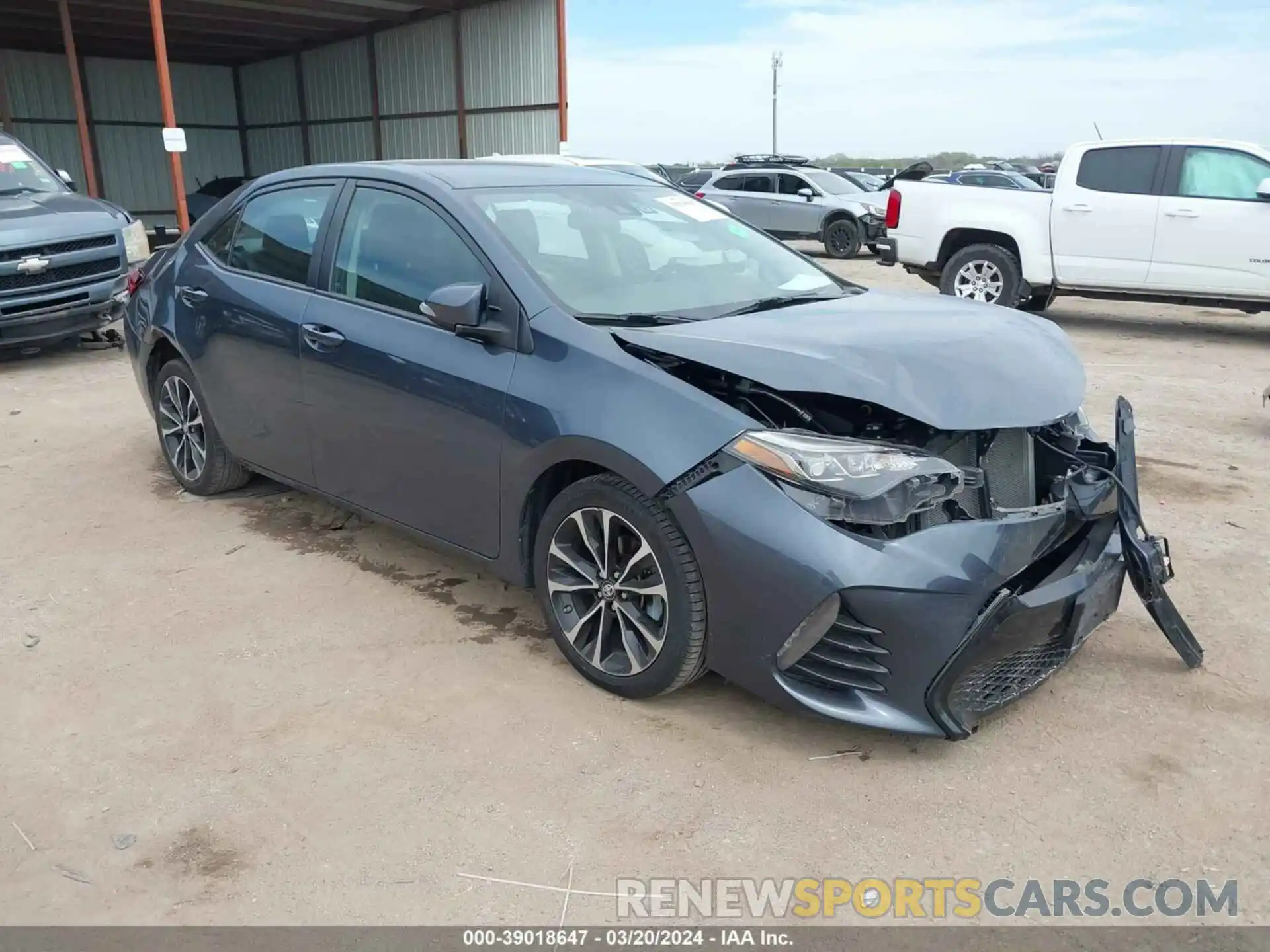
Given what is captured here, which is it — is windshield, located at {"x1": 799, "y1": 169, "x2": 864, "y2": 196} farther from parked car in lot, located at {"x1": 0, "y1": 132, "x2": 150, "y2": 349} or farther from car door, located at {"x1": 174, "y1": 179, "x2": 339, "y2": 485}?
car door, located at {"x1": 174, "y1": 179, "x2": 339, "y2": 485}

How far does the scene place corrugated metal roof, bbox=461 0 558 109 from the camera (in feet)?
62.4

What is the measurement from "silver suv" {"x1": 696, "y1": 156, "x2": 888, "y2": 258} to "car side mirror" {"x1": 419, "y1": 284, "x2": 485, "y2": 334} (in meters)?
15.4

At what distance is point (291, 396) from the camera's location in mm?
4312

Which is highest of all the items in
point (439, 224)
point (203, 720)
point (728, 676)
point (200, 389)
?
point (439, 224)

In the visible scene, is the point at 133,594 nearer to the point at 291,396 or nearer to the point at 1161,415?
the point at 291,396

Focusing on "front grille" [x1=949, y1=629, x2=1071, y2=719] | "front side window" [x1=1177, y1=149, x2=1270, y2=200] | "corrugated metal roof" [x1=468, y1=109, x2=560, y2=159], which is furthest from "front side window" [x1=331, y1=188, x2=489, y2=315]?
"corrugated metal roof" [x1=468, y1=109, x2=560, y2=159]

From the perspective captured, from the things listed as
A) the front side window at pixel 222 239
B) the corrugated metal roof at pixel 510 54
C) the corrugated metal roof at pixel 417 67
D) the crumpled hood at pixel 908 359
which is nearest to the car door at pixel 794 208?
the corrugated metal roof at pixel 510 54

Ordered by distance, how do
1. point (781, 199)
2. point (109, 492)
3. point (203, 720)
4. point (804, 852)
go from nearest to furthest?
point (804, 852) < point (203, 720) < point (109, 492) < point (781, 199)

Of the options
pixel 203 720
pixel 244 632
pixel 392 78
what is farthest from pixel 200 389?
pixel 392 78

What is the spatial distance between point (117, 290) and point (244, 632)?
6351 mm

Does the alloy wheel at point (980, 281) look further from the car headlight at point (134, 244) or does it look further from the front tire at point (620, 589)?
the front tire at point (620, 589)

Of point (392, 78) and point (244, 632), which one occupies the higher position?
point (392, 78)

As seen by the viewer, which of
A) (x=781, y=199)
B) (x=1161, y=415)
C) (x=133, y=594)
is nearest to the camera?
(x=133, y=594)

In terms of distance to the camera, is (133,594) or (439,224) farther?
(133,594)
